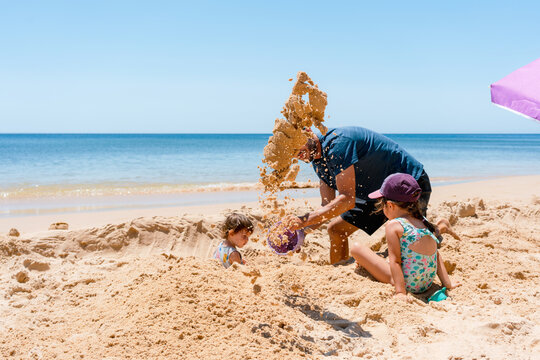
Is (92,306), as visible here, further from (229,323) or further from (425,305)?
(425,305)

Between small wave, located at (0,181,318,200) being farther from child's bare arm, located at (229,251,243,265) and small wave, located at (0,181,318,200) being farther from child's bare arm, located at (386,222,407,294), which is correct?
child's bare arm, located at (386,222,407,294)

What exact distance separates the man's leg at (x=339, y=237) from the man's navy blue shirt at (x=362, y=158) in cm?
32

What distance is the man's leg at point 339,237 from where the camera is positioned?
3711mm

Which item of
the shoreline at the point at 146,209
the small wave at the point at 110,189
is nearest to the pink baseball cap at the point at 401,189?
the shoreline at the point at 146,209

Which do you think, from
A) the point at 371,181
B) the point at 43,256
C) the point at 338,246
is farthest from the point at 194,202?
the point at 371,181

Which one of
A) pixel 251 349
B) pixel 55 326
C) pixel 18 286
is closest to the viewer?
pixel 251 349

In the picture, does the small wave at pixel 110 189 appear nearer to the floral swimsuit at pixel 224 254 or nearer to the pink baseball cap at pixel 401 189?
the floral swimsuit at pixel 224 254

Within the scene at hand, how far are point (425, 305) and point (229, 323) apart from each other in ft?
4.38

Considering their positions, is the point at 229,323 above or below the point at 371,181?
below

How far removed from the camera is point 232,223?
11.9 ft

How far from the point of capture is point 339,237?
379 centimetres

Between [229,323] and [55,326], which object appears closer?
[229,323]

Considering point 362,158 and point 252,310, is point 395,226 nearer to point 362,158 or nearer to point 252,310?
point 362,158

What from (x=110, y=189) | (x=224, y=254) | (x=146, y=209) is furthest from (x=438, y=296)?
(x=110, y=189)
